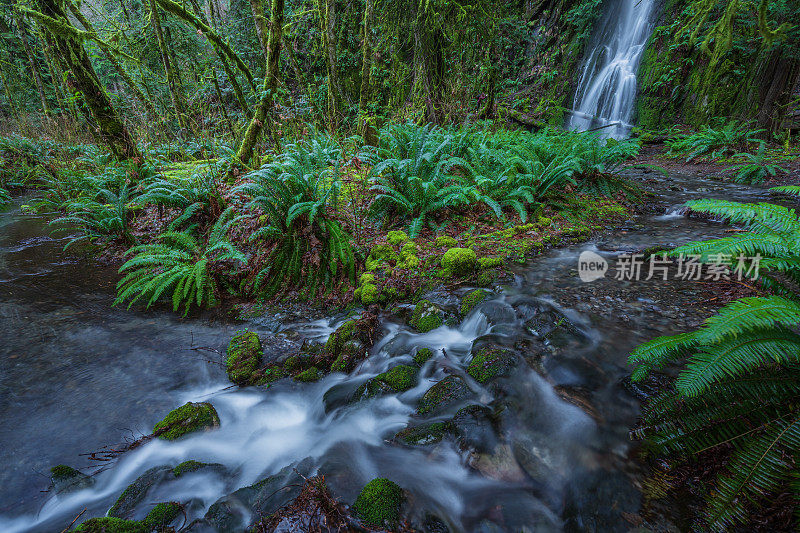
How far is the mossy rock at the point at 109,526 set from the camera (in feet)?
4.71

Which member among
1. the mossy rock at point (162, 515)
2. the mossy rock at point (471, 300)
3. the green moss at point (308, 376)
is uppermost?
the mossy rock at point (471, 300)

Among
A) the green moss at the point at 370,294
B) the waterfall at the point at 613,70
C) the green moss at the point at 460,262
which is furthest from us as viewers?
the waterfall at the point at 613,70

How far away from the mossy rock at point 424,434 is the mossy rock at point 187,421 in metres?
1.44

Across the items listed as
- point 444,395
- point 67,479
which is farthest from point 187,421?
point 444,395

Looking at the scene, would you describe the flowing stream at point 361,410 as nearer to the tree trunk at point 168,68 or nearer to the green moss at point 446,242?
the green moss at point 446,242

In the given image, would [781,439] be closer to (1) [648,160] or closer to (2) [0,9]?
(1) [648,160]

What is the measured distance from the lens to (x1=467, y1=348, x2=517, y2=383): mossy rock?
Answer: 7.58ft

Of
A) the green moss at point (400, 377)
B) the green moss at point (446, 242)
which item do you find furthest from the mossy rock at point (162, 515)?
the green moss at point (446, 242)

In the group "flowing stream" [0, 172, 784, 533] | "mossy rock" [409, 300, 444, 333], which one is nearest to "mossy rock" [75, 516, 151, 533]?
"flowing stream" [0, 172, 784, 533]

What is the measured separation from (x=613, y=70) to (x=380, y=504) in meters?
18.0

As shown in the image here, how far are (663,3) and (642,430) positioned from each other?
19.0 m

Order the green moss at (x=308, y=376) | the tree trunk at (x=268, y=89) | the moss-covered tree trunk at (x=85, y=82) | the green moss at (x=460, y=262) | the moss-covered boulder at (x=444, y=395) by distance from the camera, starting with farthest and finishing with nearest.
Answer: the moss-covered tree trunk at (x=85, y=82) < the tree trunk at (x=268, y=89) < the green moss at (x=460, y=262) < the green moss at (x=308, y=376) < the moss-covered boulder at (x=444, y=395)

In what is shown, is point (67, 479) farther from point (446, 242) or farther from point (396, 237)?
point (446, 242)

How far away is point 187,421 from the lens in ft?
7.69
